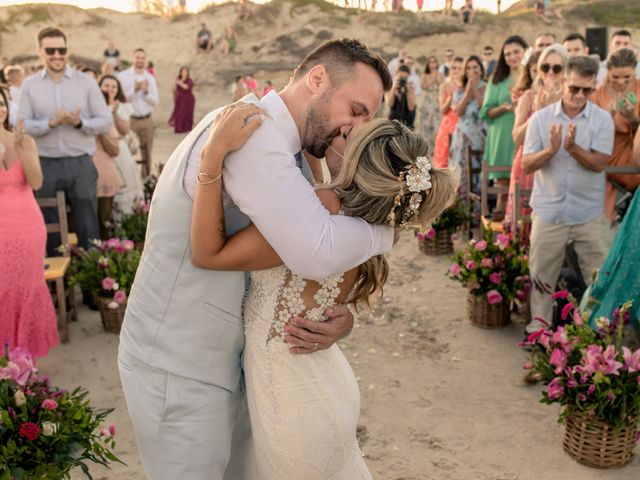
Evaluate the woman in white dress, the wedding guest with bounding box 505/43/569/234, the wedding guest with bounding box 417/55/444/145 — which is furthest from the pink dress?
the wedding guest with bounding box 417/55/444/145

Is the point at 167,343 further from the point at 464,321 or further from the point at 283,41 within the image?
the point at 283,41

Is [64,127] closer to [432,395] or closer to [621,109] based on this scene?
[432,395]

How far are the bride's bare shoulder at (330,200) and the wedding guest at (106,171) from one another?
5.27 metres

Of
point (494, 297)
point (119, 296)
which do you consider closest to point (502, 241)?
point (494, 297)

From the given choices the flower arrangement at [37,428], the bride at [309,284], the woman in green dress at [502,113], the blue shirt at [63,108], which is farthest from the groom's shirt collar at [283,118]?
the woman in green dress at [502,113]

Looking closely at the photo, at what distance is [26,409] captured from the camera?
3.10m

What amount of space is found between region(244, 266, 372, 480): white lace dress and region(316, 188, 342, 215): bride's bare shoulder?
27 centimetres

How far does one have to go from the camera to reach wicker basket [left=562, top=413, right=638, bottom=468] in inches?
156

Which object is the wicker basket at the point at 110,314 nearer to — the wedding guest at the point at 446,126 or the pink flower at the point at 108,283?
the pink flower at the point at 108,283

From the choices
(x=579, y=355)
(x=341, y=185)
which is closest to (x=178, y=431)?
(x=341, y=185)

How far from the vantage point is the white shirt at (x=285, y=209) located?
1914 mm

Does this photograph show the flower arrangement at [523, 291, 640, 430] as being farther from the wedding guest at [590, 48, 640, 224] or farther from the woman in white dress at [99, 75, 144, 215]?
the woman in white dress at [99, 75, 144, 215]

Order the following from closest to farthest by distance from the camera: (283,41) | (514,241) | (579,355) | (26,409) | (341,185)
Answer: (341,185)
(26,409)
(579,355)
(514,241)
(283,41)

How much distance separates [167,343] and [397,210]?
0.84m
